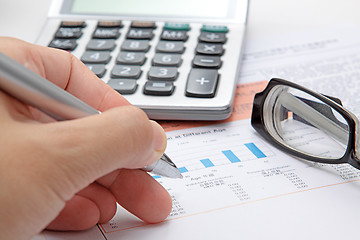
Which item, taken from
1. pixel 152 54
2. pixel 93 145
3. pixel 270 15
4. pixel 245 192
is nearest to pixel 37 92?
pixel 93 145

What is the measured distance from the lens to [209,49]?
1.74 ft

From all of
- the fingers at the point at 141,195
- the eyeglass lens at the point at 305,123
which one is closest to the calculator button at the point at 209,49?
the eyeglass lens at the point at 305,123

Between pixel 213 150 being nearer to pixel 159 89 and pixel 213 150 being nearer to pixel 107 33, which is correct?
pixel 159 89

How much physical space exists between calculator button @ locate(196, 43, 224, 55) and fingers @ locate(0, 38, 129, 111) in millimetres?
171

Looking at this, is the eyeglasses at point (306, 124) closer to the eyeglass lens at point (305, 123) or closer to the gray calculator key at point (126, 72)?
the eyeglass lens at point (305, 123)

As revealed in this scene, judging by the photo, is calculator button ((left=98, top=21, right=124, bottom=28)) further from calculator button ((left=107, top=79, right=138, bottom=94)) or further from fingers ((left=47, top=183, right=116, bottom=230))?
fingers ((left=47, top=183, right=116, bottom=230))

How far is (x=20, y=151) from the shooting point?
24 cm

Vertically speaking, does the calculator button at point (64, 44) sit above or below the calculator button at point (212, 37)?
below

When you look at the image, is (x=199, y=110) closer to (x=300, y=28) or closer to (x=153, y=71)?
(x=153, y=71)

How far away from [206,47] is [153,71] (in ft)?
0.24

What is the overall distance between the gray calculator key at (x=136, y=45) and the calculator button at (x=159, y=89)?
0.24 ft

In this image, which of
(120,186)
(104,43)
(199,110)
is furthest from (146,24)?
(120,186)

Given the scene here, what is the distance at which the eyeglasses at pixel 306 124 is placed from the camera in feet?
1.30

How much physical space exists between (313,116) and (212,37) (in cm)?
16
